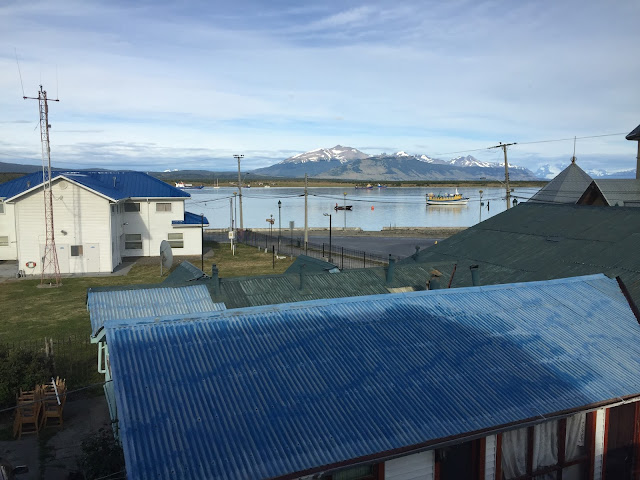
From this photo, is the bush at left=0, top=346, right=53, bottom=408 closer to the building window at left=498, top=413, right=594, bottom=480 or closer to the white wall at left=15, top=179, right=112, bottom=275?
the building window at left=498, top=413, right=594, bottom=480

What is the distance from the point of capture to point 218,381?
9.51 meters

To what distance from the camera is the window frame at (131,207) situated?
1937 inches

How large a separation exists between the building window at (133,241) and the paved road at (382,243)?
19146mm

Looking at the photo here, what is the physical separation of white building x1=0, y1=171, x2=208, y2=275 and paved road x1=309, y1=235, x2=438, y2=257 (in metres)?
15.8

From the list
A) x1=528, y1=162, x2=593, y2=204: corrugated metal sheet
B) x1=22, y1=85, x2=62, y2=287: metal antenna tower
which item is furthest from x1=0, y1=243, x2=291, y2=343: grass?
x1=528, y1=162, x2=593, y2=204: corrugated metal sheet

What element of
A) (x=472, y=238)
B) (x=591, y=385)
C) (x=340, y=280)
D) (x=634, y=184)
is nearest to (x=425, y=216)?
(x=634, y=184)

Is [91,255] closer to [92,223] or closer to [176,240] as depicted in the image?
[92,223]

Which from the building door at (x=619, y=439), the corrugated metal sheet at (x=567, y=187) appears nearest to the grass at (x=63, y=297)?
the building door at (x=619, y=439)

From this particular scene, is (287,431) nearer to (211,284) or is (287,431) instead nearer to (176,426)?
(176,426)

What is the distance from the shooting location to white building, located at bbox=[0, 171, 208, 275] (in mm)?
41781

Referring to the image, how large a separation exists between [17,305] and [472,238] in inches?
1000

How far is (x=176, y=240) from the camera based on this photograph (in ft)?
165

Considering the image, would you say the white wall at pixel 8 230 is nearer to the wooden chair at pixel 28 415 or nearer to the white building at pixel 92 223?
the white building at pixel 92 223

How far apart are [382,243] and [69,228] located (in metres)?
30.8
